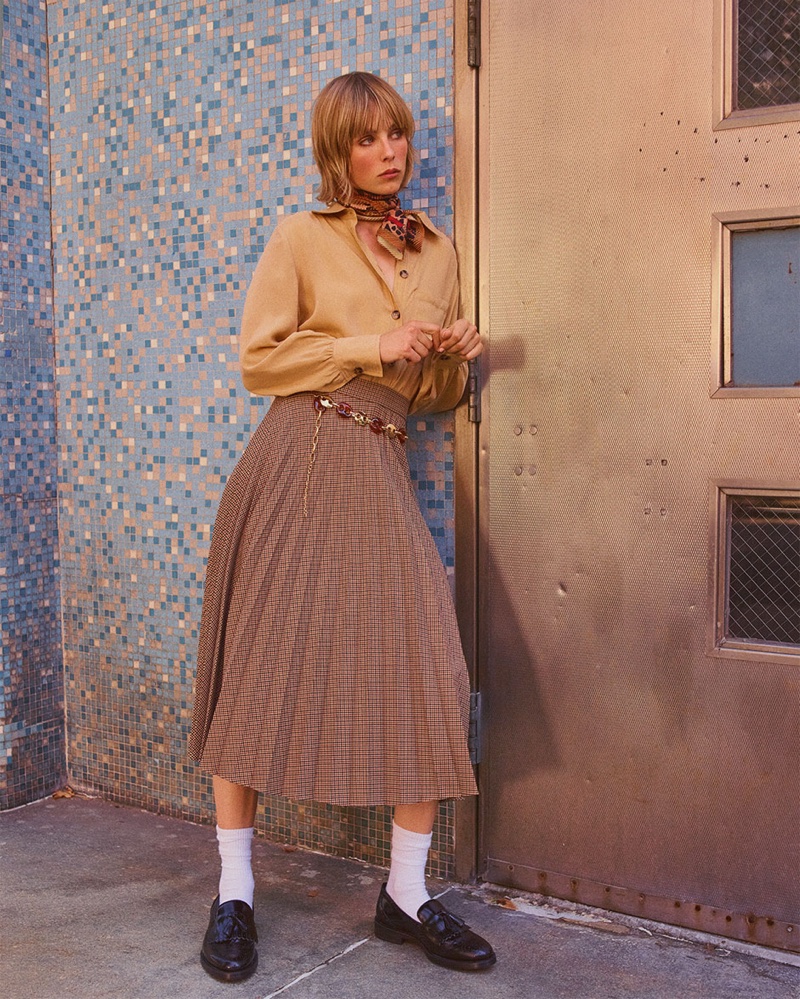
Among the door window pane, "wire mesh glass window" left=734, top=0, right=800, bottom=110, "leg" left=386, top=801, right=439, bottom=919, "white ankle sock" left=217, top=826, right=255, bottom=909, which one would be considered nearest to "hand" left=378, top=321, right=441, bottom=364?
the door window pane

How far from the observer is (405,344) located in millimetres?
2457

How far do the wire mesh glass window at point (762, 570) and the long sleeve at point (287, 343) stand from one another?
0.88 metres

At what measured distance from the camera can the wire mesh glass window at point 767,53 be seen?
8.18ft

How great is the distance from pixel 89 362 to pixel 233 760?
5.17 feet

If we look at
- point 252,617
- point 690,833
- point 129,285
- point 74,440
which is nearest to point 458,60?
point 129,285

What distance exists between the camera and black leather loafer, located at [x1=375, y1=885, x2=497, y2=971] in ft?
8.29

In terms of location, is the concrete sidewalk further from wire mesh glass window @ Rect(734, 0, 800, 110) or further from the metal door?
wire mesh glass window @ Rect(734, 0, 800, 110)

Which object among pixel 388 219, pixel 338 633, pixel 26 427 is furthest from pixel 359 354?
pixel 26 427

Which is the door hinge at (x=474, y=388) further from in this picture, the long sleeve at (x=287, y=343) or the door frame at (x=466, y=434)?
the long sleeve at (x=287, y=343)

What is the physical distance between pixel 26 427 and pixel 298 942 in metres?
1.82

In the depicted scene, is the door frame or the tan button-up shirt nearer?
the tan button-up shirt

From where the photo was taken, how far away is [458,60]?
2.88 metres

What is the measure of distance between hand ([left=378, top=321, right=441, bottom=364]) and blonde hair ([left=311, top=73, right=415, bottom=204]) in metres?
0.39

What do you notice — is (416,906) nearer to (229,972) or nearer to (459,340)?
(229,972)
